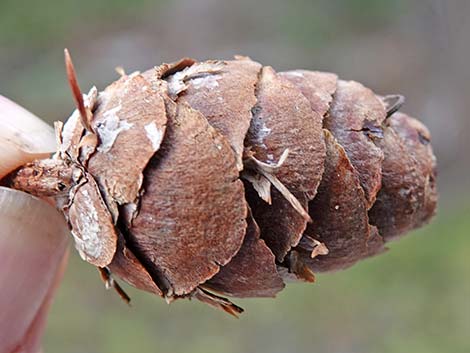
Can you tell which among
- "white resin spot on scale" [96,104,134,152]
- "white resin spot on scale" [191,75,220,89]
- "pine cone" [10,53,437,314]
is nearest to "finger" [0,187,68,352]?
"pine cone" [10,53,437,314]

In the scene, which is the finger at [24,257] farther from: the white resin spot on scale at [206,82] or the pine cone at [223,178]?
the white resin spot on scale at [206,82]

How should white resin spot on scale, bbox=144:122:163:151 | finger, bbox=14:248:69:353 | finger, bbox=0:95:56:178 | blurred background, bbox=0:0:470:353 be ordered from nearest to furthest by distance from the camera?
white resin spot on scale, bbox=144:122:163:151, finger, bbox=0:95:56:178, finger, bbox=14:248:69:353, blurred background, bbox=0:0:470:353

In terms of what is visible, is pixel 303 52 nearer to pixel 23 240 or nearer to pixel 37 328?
pixel 37 328

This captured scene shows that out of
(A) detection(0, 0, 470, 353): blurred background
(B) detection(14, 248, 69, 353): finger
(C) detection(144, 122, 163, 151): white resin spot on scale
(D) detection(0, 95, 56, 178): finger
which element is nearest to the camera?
(C) detection(144, 122, 163, 151): white resin spot on scale

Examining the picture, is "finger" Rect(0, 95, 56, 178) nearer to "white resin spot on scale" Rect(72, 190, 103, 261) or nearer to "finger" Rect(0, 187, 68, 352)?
"finger" Rect(0, 187, 68, 352)

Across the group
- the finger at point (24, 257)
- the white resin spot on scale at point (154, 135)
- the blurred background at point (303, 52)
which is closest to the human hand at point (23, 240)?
the finger at point (24, 257)

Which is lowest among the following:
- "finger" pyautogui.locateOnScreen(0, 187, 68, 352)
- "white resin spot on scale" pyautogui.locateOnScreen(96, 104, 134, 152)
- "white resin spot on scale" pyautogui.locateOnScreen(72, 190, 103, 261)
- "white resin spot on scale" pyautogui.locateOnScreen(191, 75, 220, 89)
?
"finger" pyautogui.locateOnScreen(0, 187, 68, 352)

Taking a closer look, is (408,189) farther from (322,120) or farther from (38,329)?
(38,329)

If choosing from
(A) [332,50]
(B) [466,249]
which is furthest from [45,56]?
(B) [466,249]
